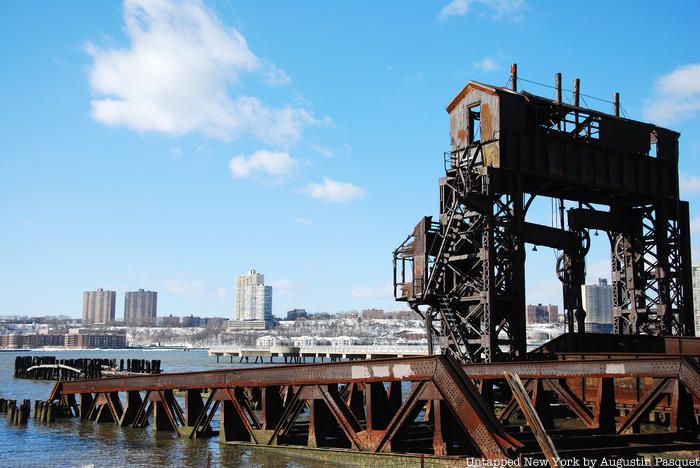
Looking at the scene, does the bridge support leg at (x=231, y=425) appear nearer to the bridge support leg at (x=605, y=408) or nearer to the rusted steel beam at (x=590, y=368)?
the rusted steel beam at (x=590, y=368)

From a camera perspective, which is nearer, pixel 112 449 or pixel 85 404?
A: pixel 112 449

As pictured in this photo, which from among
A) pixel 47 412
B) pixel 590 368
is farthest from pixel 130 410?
pixel 590 368

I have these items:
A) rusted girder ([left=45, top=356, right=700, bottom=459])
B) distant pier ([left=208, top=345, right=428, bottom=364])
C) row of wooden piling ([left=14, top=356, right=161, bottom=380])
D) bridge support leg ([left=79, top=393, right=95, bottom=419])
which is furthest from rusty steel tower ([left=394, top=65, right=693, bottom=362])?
distant pier ([left=208, top=345, right=428, bottom=364])

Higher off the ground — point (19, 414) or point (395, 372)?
point (395, 372)

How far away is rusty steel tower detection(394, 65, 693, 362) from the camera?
35125 millimetres

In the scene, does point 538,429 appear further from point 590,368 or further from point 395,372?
point 590,368

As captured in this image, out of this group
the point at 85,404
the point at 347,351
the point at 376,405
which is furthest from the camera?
the point at 347,351

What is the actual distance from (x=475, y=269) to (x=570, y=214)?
22.8ft

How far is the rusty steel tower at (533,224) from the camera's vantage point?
35125 mm

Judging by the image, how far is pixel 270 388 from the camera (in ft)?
71.5

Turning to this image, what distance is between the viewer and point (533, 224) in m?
36.9

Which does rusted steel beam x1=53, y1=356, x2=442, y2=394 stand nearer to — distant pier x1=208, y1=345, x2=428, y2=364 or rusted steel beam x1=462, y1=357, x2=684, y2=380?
rusted steel beam x1=462, y1=357, x2=684, y2=380

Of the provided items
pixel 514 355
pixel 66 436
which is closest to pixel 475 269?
pixel 514 355

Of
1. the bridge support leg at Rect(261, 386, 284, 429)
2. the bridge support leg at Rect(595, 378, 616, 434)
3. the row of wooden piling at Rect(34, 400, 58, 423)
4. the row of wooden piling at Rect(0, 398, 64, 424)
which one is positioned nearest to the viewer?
the bridge support leg at Rect(595, 378, 616, 434)
